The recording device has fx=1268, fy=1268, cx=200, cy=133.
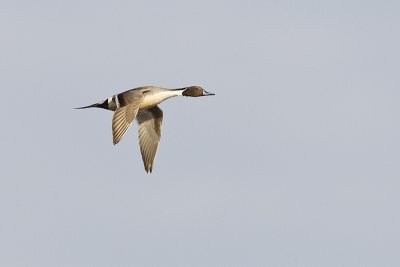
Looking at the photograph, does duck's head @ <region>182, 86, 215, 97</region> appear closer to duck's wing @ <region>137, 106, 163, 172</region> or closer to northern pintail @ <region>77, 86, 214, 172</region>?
northern pintail @ <region>77, 86, 214, 172</region>

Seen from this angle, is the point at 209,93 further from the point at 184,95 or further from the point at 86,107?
the point at 86,107

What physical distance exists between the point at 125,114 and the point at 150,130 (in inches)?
97.8

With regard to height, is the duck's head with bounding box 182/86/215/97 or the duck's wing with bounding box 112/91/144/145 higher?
the duck's head with bounding box 182/86/215/97

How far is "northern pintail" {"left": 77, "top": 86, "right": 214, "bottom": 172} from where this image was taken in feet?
66.0

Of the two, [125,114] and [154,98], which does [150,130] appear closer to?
[154,98]

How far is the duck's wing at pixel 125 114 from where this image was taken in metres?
19.8

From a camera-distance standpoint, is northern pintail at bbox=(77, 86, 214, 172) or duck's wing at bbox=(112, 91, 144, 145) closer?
duck's wing at bbox=(112, 91, 144, 145)

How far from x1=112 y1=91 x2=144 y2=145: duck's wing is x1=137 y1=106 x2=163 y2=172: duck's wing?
1.47 meters

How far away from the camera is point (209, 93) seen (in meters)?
22.7

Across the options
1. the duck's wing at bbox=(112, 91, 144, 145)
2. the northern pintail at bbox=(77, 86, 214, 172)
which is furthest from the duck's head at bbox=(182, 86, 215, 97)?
the duck's wing at bbox=(112, 91, 144, 145)

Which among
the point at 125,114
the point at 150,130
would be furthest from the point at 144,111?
the point at 125,114

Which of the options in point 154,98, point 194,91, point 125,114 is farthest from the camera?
point 194,91

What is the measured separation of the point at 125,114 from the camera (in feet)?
66.6

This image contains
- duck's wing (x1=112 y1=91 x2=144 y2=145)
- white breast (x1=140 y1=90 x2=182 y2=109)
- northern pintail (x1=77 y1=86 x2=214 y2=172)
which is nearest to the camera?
duck's wing (x1=112 y1=91 x2=144 y2=145)
